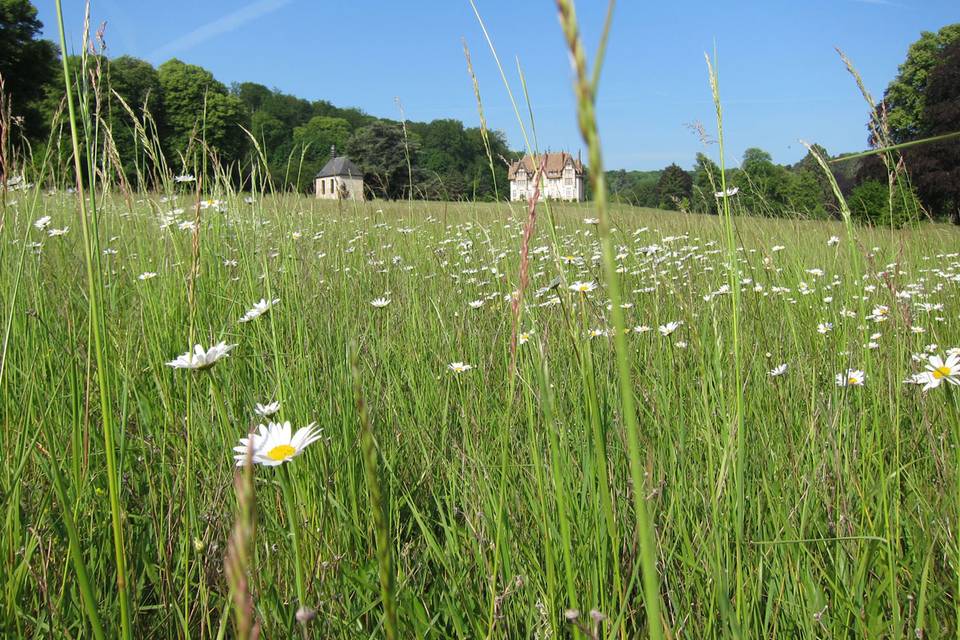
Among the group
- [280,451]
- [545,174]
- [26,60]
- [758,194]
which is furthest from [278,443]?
[26,60]

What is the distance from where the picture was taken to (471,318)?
2.29 meters

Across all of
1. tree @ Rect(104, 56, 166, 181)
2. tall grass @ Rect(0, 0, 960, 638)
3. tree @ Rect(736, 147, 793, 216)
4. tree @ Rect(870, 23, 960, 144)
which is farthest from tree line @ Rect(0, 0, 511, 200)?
tree @ Rect(870, 23, 960, 144)

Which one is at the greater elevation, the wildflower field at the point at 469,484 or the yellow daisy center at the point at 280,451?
the yellow daisy center at the point at 280,451

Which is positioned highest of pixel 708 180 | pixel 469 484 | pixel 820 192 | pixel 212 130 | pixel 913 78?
pixel 913 78

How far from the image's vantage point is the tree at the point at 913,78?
28.5 metres

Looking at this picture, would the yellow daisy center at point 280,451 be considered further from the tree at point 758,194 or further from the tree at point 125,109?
the tree at point 758,194

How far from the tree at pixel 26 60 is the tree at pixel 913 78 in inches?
1323

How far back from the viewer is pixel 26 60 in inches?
856

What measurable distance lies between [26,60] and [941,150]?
29482mm

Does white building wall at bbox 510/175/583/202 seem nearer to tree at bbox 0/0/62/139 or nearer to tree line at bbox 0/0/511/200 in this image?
tree line at bbox 0/0/511/200

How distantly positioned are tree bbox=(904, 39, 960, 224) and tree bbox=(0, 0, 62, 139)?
2716cm

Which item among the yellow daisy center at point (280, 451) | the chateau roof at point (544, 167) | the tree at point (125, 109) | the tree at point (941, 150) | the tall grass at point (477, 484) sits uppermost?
the tree at point (941, 150)

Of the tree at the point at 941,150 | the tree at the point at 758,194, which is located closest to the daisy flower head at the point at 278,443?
the tree at the point at 758,194

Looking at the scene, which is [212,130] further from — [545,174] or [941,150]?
[545,174]
